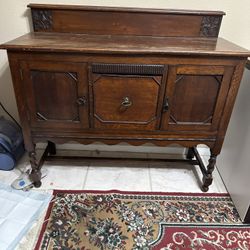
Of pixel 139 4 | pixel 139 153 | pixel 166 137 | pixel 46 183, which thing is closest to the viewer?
pixel 166 137

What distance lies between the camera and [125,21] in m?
1.31

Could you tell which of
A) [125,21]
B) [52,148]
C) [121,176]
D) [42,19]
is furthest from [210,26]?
[52,148]

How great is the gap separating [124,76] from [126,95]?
96 millimetres

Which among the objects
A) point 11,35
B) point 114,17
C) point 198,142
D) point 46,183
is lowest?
point 46,183

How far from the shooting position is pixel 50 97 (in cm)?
112

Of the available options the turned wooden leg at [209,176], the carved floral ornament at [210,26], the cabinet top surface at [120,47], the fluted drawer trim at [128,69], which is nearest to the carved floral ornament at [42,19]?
the cabinet top surface at [120,47]

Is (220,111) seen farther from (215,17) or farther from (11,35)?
(11,35)

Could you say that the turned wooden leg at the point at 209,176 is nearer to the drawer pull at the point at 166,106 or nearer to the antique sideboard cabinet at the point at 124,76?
the antique sideboard cabinet at the point at 124,76

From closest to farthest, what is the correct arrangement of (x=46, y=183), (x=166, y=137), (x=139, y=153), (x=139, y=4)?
(x=166, y=137) → (x=139, y=4) → (x=46, y=183) → (x=139, y=153)

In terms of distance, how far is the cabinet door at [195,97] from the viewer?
105 cm

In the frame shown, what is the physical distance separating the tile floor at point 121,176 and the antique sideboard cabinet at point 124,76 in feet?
0.74

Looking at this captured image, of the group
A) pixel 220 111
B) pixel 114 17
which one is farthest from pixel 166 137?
pixel 114 17

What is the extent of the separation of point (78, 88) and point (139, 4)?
0.67 m

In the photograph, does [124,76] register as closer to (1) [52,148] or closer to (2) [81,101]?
(2) [81,101]
